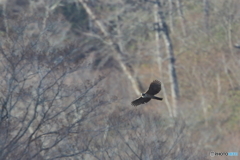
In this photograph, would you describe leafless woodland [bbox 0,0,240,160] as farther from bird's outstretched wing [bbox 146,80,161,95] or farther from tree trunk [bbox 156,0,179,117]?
bird's outstretched wing [bbox 146,80,161,95]

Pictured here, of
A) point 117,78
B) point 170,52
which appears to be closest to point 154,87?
point 117,78

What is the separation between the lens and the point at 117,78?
103ft

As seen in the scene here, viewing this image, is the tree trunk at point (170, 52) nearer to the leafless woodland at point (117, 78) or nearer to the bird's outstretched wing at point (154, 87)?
the leafless woodland at point (117, 78)

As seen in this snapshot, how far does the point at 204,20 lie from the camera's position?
109 feet

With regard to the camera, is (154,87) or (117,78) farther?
(117,78)

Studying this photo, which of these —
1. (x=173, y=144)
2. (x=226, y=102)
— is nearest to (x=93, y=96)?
(x=173, y=144)

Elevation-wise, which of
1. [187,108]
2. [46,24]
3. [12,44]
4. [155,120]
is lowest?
[155,120]

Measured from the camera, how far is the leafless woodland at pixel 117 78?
1637 cm

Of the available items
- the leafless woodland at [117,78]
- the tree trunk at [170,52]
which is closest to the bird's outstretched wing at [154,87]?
the leafless woodland at [117,78]

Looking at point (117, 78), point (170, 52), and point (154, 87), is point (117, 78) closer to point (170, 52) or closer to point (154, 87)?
point (170, 52)

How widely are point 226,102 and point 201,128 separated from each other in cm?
245

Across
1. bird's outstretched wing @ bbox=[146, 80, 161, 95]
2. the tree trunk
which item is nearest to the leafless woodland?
the tree trunk

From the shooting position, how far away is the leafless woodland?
644 inches

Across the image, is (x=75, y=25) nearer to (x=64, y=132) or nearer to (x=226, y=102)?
(x=226, y=102)
